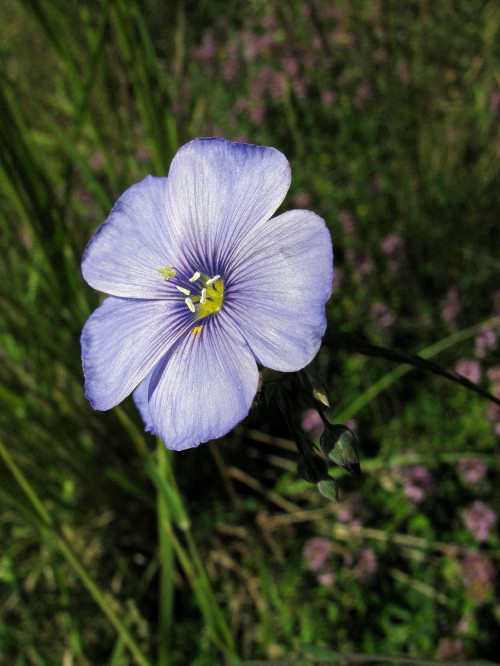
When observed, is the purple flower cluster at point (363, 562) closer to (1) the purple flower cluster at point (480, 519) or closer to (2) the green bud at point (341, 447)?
(1) the purple flower cluster at point (480, 519)

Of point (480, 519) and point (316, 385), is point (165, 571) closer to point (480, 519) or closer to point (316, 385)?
point (316, 385)

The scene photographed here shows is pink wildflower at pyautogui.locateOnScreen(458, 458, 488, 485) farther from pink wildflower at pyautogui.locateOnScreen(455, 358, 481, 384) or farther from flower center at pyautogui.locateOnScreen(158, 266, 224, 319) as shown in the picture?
flower center at pyautogui.locateOnScreen(158, 266, 224, 319)

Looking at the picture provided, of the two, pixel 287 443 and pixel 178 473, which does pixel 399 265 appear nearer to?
pixel 287 443

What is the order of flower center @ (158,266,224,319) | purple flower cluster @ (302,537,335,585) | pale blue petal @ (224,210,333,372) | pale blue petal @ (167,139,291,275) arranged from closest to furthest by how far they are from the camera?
pale blue petal @ (224,210,333,372) → pale blue petal @ (167,139,291,275) → flower center @ (158,266,224,319) → purple flower cluster @ (302,537,335,585)

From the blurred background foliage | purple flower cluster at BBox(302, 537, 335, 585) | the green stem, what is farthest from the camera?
purple flower cluster at BBox(302, 537, 335, 585)

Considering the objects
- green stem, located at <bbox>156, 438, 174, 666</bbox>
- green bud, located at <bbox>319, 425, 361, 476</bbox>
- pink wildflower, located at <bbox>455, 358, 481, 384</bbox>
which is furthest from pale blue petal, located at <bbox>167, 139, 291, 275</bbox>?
pink wildflower, located at <bbox>455, 358, 481, 384</bbox>

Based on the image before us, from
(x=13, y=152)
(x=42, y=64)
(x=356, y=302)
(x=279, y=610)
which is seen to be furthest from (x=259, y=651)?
(x=42, y=64)

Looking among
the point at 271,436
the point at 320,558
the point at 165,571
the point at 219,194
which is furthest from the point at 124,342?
the point at 271,436
